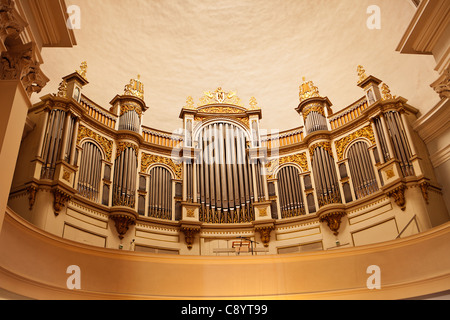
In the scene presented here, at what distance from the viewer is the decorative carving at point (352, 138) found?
1258 cm

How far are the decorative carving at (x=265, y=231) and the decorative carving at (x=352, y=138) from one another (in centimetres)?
291

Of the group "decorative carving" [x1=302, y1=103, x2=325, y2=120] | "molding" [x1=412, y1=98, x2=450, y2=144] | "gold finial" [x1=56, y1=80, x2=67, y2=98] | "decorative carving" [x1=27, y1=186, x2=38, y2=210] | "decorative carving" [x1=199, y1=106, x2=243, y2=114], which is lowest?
"decorative carving" [x1=27, y1=186, x2=38, y2=210]

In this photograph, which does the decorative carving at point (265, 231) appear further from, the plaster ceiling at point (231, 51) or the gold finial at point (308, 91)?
the plaster ceiling at point (231, 51)

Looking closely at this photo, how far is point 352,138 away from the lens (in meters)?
13.0

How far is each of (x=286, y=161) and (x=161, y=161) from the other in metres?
3.85

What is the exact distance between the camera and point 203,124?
14375 millimetres

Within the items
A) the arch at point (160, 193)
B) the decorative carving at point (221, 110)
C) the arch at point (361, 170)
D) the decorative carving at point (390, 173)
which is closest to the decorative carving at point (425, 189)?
the decorative carving at point (390, 173)

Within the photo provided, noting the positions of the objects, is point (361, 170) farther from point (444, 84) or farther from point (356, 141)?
point (444, 84)

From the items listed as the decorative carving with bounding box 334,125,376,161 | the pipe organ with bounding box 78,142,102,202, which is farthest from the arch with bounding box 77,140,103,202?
the decorative carving with bounding box 334,125,376,161

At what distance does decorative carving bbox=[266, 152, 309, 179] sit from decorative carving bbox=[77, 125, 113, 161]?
4.77 meters

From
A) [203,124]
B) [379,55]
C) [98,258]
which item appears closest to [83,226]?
[98,258]

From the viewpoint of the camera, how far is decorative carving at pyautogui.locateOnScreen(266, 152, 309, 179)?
1359 cm

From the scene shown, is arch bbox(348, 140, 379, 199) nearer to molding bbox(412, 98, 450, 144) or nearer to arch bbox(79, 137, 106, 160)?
molding bbox(412, 98, 450, 144)

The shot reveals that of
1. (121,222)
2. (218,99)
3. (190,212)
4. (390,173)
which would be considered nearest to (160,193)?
(190,212)
